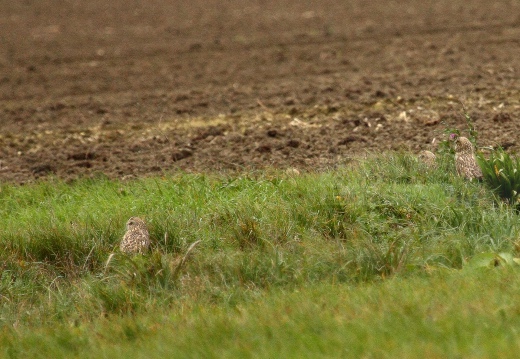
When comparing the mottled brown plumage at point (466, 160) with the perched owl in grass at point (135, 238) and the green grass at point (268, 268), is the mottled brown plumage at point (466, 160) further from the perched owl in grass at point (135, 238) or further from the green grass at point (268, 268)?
the perched owl in grass at point (135, 238)

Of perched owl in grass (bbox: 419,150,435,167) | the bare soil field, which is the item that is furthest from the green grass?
the bare soil field

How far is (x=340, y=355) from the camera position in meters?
3.85

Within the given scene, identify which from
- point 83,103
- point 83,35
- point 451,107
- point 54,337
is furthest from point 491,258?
point 83,35

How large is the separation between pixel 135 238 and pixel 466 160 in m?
2.47

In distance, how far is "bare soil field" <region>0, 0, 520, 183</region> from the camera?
809 cm

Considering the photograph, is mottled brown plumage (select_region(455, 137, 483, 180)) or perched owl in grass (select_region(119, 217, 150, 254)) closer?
perched owl in grass (select_region(119, 217, 150, 254))

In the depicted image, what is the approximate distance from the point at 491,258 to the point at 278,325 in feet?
4.69

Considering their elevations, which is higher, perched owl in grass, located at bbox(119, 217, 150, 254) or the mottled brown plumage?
the mottled brown plumage

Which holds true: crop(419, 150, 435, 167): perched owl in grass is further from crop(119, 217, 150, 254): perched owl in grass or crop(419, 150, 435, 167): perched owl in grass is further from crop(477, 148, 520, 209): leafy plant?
crop(119, 217, 150, 254): perched owl in grass

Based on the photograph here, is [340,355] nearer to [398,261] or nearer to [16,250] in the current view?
[398,261]

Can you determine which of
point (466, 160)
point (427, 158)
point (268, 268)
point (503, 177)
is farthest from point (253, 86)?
point (268, 268)

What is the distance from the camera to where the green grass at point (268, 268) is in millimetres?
4109

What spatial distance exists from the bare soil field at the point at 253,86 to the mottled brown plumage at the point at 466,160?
65cm

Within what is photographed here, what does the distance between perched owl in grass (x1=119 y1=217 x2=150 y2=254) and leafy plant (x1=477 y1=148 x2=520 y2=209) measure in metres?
2.40
